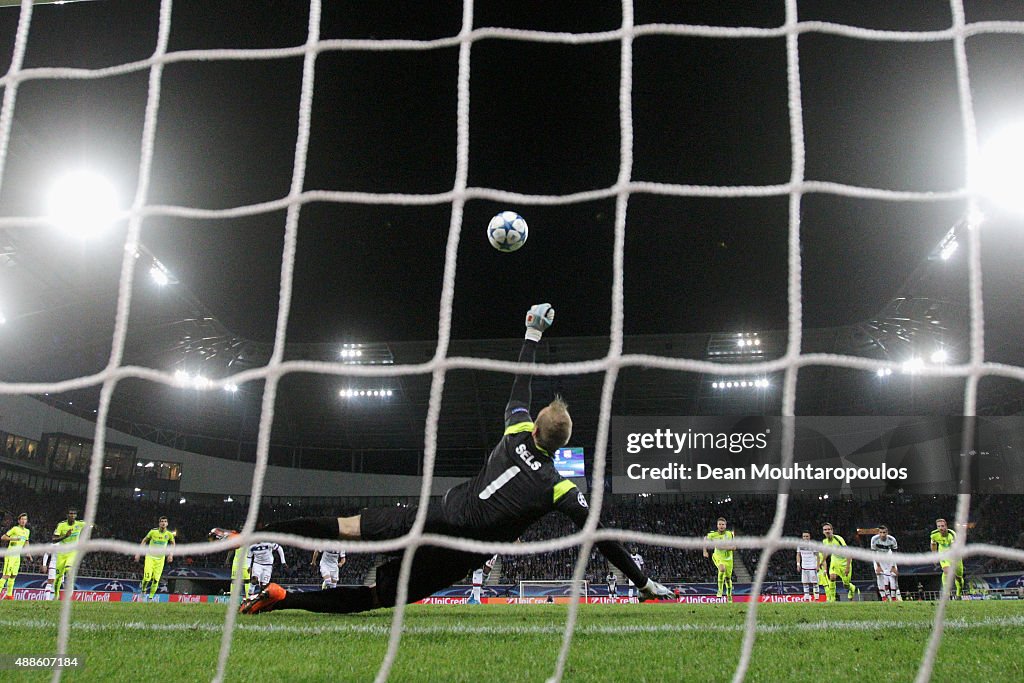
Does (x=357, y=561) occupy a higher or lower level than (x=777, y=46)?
lower

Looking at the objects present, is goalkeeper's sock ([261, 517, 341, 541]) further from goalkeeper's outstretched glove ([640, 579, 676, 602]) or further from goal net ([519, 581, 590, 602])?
goal net ([519, 581, 590, 602])

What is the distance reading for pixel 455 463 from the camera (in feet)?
97.3

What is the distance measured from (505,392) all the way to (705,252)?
37.4 feet

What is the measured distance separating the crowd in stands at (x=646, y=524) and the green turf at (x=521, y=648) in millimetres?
15640

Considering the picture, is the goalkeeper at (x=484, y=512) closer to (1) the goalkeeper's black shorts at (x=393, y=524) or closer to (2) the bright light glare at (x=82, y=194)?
(1) the goalkeeper's black shorts at (x=393, y=524)

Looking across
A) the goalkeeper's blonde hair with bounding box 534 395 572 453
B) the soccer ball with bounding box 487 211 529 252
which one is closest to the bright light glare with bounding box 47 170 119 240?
the soccer ball with bounding box 487 211 529 252

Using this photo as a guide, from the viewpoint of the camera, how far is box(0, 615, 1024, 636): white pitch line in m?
5.00

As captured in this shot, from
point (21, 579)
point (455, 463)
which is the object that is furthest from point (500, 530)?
point (455, 463)

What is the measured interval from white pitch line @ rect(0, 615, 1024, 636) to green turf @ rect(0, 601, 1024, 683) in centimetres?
1

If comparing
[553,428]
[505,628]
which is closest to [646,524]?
[505,628]

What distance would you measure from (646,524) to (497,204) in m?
16.7

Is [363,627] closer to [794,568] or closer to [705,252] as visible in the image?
[705,252]

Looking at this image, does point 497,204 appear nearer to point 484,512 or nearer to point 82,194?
point 82,194

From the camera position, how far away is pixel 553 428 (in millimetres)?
3629
